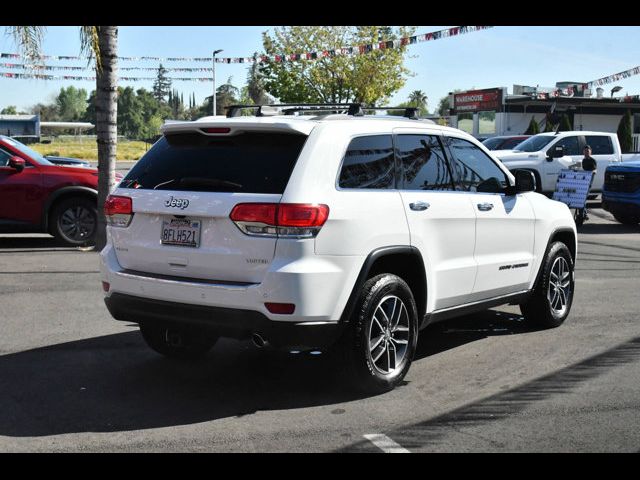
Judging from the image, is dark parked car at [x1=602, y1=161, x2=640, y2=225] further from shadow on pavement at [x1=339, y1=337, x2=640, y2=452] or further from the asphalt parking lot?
shadow on pavement at [x1=339, y1=337, x2=640, y2=452]

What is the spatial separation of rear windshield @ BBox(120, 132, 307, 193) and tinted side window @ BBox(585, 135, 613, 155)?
18.6 metres

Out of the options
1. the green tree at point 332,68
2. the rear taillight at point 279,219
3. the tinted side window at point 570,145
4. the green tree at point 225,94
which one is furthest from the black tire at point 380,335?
the green tree at point 225,94

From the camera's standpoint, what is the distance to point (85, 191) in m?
12.8

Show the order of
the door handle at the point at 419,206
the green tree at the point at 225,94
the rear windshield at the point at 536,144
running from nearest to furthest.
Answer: the door handle at the point at 419,206 → the rear windshield at the point at 536,144 → the green tree at the point at 225,94

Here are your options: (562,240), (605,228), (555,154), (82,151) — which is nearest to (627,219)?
(605,228)

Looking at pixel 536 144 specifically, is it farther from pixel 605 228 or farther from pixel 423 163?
pixel 423 163

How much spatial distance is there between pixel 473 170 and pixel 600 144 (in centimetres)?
1713

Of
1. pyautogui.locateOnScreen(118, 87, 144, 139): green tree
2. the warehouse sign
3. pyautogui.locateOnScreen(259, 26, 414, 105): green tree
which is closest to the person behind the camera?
pyautogui.locateOnScreen(259, 26, 414, 105): green tree

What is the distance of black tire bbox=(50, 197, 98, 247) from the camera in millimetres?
12727

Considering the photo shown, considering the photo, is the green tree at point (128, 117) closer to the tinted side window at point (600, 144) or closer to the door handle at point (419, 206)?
the tinted side window at point (600, 144)

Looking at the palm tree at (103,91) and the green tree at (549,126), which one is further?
the green tree at (549,126)

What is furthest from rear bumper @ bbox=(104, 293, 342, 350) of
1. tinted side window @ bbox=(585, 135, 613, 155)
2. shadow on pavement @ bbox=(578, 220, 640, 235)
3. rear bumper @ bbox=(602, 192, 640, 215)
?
tinted side window @ bbox=(585, 135, 613, 155)

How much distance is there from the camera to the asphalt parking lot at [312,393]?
14.9 ft

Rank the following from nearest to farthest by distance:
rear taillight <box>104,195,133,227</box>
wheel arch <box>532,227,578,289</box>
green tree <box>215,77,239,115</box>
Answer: rear taillight <box>104,195,133,227</box>, wheel arch <box>532,227,578,289</box>, green tree <box>215,77,239,115</box>
